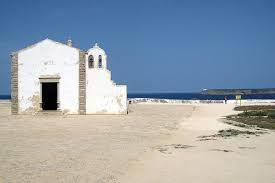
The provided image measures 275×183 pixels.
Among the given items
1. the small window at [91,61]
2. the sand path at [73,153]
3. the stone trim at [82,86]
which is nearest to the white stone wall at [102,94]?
the stone trim at [82,86]

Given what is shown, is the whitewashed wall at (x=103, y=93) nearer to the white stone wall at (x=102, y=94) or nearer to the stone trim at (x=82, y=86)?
the white stone wall at (x=102, y=94)

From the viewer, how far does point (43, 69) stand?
31594 mm

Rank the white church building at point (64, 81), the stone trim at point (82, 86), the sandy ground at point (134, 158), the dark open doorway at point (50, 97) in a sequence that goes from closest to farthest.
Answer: the sandy ground at point (134, 158) < the stone trim at point (82, 86) < the white church building at point (64, 81) < the dark open doorway at point (50, 97)

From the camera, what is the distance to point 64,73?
31391mm

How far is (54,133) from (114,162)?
26.6 feet

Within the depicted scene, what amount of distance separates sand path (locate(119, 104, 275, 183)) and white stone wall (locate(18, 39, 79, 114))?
56.1 feet

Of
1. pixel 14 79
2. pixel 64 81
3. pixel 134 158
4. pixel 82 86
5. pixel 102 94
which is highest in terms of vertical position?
pixel 14 79

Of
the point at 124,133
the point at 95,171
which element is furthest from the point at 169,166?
the point at 124,133

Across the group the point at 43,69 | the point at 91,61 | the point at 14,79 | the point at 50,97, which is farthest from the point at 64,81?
the point at 50,97

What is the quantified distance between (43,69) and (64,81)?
1830 mm

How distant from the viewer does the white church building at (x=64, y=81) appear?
3125cm

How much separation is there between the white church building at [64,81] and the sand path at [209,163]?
643 inches

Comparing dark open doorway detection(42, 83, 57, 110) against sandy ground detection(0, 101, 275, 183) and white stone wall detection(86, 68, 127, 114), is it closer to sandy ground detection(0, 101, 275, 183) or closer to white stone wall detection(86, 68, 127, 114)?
white stone wall detection(86, 68, 127, 114)

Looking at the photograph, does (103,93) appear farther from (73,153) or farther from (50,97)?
(73,153)
